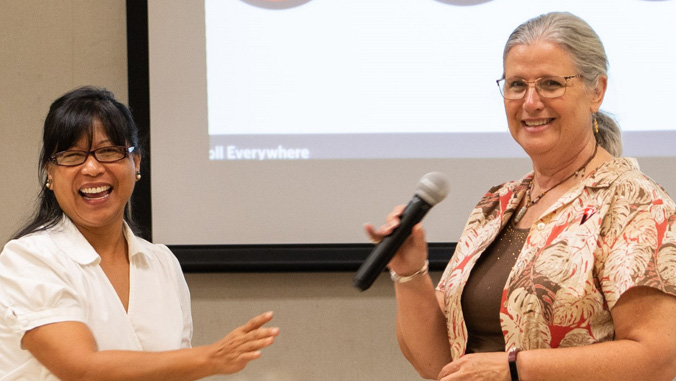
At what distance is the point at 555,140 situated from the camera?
5.39ft

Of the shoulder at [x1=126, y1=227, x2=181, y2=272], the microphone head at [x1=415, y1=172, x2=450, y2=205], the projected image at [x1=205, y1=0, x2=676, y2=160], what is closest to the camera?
the microphone head at [x1=415, y1=172, x2=450, y2=205]

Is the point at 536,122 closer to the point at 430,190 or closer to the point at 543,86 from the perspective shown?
the point at 543,86

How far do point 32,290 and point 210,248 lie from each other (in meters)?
1.35

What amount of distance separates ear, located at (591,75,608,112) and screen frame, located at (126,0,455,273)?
130cm

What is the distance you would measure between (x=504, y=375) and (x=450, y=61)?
1672 mm

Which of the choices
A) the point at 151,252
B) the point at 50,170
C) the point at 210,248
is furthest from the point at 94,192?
the point at 210,248

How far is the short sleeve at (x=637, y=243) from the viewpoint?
1416 millimetres

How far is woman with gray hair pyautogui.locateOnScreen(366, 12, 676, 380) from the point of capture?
1.44 metres

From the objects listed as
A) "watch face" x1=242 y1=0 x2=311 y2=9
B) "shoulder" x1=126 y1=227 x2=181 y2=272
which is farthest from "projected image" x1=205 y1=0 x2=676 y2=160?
"shoulder" x1=126 y1=227 x2=181 y2=272

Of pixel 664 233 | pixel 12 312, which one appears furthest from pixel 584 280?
pixel 12 312

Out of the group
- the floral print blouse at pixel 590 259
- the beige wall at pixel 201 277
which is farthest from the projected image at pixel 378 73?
the floral print blouse at pixel 590 259

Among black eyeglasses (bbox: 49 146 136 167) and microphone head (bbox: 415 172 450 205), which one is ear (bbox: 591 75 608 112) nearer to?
microphone head (bbox: 415 172 450 205)

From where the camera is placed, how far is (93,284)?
1741 millimetres

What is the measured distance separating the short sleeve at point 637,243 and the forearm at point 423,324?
42cm
